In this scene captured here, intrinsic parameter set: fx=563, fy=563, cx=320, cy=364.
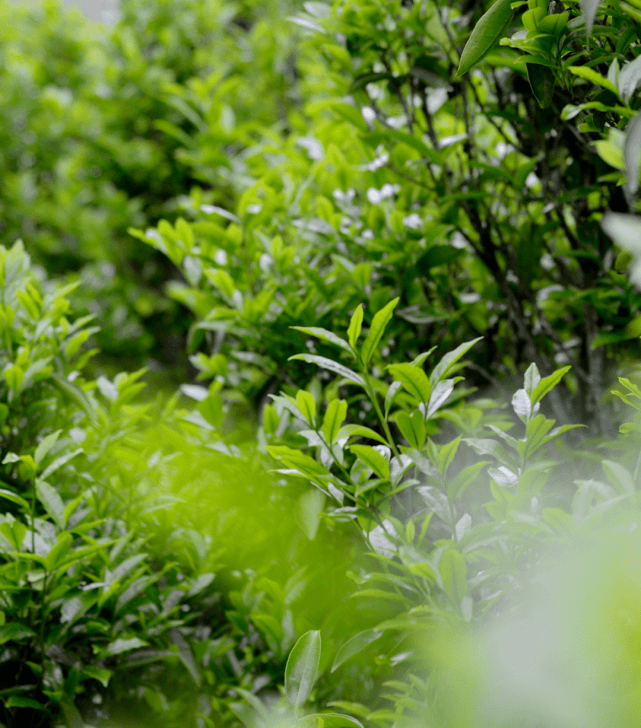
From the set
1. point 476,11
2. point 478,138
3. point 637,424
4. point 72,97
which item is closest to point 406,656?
point 637,424

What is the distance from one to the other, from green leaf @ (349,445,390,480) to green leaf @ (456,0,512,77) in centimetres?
58

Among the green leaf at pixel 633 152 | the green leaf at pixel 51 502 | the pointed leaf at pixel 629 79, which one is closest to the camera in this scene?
the green leaf at pixel 633 152

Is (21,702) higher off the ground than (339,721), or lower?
lower

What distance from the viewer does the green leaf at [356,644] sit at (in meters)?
0.88

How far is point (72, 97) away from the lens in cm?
400

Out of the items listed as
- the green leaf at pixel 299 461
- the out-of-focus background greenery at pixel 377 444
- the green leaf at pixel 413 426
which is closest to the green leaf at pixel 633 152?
the out-of-focus background greenery at pixel 377 444

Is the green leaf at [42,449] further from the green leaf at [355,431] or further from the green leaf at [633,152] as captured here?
the green leaf at [633,152]

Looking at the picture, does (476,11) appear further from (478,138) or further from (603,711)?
(603,711)

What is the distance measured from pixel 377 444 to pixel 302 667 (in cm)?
65

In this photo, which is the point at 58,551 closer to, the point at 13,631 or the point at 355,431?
the point at 13,631

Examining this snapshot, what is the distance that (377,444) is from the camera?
4.54 ft

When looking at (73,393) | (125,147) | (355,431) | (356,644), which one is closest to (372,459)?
(355,431)

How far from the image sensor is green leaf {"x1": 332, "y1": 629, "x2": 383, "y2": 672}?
88 cm

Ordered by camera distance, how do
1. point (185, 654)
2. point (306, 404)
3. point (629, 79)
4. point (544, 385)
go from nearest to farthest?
Result: point (629, 79)
point (544, 385)
point (306, 404)
point (185, 654)
